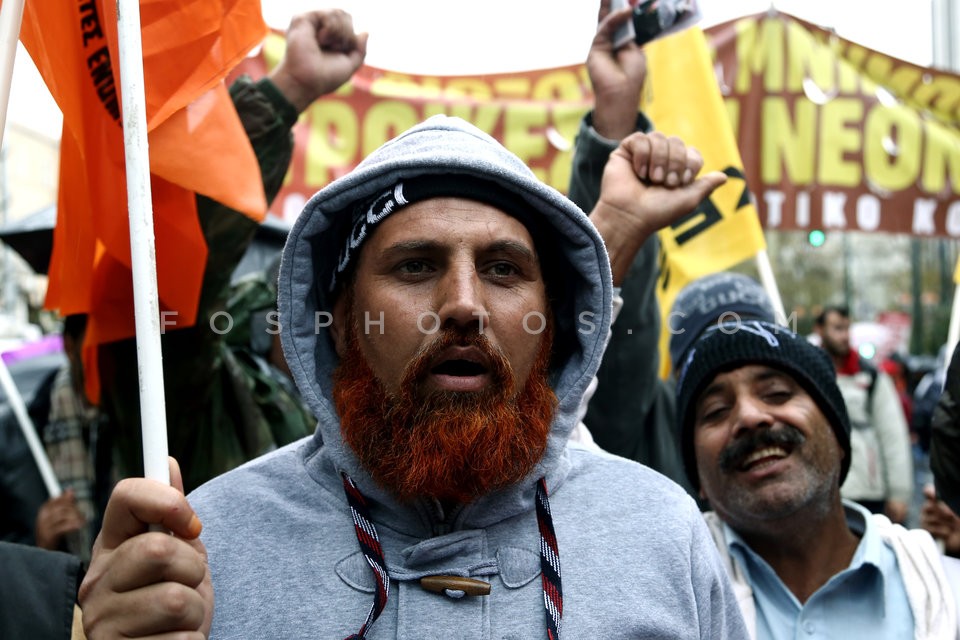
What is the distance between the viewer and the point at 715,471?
262 centimetres

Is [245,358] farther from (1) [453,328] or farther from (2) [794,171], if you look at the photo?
(2) [794,171]

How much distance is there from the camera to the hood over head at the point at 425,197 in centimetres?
180

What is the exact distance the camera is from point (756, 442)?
2590 millimetres

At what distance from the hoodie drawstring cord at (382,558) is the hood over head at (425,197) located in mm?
44

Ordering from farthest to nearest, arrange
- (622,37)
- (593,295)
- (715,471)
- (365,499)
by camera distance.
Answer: (622,37), (715,471), (593,295), (365,499)

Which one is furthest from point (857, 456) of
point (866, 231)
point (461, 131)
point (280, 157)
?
point (461, 131)

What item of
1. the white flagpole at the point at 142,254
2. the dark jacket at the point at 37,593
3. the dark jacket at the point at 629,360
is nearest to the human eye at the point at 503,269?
the white flagpole at the point at 142,254

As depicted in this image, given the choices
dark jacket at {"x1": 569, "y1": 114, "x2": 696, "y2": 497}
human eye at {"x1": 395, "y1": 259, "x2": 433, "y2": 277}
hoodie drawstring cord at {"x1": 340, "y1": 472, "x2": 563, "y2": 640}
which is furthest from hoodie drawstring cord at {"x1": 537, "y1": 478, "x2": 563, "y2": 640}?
dark jacket at {"x1": 569, "y1": 114, "x2": 696, "y2": 497}

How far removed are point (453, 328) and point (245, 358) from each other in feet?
7.70

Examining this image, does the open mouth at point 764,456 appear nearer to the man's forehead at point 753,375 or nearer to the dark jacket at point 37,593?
the man's forehead at point 753,375

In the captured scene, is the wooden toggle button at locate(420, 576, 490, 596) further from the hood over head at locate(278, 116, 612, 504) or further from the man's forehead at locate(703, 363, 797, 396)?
the man's forehead at locate(703, 363, 797, 396)

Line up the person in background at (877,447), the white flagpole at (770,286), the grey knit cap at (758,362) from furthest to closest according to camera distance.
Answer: the person in background at (877,447)
the white flagpole at (770,286)
the grey knit cap at (758,362)

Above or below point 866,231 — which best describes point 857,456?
below

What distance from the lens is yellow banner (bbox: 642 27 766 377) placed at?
153 inches
